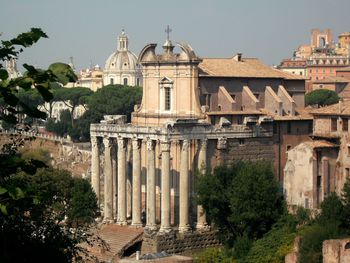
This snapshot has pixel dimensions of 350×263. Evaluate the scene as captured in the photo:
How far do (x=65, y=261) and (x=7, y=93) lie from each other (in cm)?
984

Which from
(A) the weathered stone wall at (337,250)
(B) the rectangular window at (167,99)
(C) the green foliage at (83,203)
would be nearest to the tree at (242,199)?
(C) the green foliage at (83,203)

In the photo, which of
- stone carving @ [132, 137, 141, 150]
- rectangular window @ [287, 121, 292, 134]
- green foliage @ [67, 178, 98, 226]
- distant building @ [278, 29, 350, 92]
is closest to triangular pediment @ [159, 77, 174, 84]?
stone carving @ [132, 137, 141, 150]

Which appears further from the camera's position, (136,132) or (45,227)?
(136,132)

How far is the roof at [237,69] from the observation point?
50.1 metres

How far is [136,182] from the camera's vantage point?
46.3 m

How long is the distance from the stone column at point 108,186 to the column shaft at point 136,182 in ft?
7.37

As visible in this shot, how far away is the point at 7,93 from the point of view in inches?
411

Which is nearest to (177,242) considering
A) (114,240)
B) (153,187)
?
(153,187)

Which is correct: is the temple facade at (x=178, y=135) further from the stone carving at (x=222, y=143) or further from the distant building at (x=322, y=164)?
the distant building at (x=322, y=164)

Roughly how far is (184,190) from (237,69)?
9937 millimetres

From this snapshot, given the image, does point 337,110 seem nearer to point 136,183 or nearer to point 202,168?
point 202,168

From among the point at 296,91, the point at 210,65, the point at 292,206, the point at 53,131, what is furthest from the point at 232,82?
the point at 53,131

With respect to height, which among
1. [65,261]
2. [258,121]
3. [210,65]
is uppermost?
[210,65]

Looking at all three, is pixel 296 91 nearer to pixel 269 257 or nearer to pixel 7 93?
pixel 269 257
